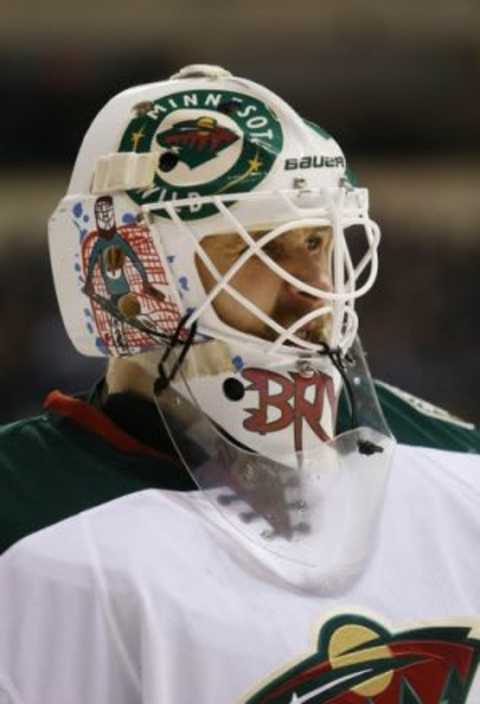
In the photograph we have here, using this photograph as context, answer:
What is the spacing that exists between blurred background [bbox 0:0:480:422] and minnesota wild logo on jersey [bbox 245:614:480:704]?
1.55m

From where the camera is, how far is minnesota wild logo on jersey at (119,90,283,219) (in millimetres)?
1489

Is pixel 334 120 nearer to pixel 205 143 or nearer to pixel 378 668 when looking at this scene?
pixel 205 143

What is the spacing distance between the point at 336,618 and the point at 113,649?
221 millimetres

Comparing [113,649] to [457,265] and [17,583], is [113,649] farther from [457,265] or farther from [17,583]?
[457,265]

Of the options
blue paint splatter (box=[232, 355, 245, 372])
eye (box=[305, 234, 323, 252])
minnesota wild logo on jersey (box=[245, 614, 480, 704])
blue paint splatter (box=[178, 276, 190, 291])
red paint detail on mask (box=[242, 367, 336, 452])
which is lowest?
minnesota wild logo on jersey (box=[245, 614, 480, 704])

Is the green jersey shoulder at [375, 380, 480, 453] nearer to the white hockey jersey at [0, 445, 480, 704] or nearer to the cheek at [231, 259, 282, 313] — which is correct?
the white hockey jersey at [0, 445, 480, 704]

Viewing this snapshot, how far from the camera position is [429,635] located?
1.50 metres

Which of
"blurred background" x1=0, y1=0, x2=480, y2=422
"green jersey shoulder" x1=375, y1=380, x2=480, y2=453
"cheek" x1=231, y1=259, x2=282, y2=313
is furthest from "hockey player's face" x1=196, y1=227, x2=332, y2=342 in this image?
"blurred background" x1=0, y1=0, x2=480, y2=422

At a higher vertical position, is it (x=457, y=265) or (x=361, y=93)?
(x=361, y=93)

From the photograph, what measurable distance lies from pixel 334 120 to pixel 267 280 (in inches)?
73.2

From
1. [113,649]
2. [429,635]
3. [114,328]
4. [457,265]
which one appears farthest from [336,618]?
Answer: [457,265]

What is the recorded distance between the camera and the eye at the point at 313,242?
4.99 feet

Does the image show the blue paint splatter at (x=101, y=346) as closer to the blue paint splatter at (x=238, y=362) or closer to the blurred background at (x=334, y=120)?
the blue paint splatter at (x=238, y=362)

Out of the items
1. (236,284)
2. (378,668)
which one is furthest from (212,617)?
(236,284)
